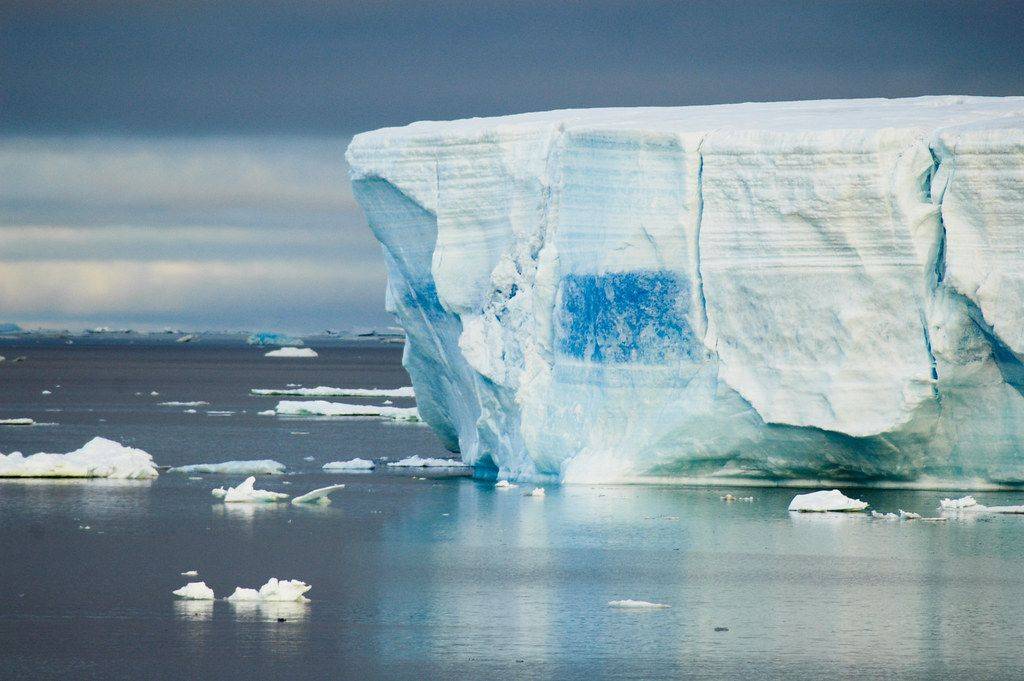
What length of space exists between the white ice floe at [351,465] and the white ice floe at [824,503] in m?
7.01

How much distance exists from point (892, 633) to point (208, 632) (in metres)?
4.34

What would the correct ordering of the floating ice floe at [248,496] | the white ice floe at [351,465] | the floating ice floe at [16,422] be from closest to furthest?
the floating ice floe at [248,496] < the white ice floe at [351,465] < the floating ice floe at [16,422]

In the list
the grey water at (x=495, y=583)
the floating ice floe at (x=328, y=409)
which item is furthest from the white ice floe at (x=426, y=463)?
the floating ice floe at (x=328, y=409)

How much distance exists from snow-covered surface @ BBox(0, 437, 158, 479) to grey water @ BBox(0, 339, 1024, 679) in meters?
0.36

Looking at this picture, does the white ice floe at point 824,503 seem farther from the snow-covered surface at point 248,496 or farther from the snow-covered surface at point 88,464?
the snow-covered surface at point 88,464

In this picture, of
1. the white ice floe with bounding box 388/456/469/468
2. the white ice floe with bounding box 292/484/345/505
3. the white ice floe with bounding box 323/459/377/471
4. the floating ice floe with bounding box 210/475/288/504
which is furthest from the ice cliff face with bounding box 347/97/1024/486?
→ the white ice floe with bounding box 323/459/377/471

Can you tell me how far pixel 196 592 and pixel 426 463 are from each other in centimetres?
1049

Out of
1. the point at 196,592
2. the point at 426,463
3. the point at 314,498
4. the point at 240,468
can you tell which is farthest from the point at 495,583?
the point at 426,463

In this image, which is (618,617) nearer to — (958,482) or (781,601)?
→ (781,601)

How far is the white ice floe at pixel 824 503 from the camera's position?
16484 millimetres

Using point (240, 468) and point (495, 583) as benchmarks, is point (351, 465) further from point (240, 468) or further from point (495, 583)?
point (495, 583)

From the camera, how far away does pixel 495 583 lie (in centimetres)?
1274

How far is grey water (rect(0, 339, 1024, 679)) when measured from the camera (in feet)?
32.9

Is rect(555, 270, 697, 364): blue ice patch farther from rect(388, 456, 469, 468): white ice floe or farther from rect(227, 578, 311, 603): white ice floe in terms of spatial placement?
rect(227, 578, 311, 603): white ice floe
